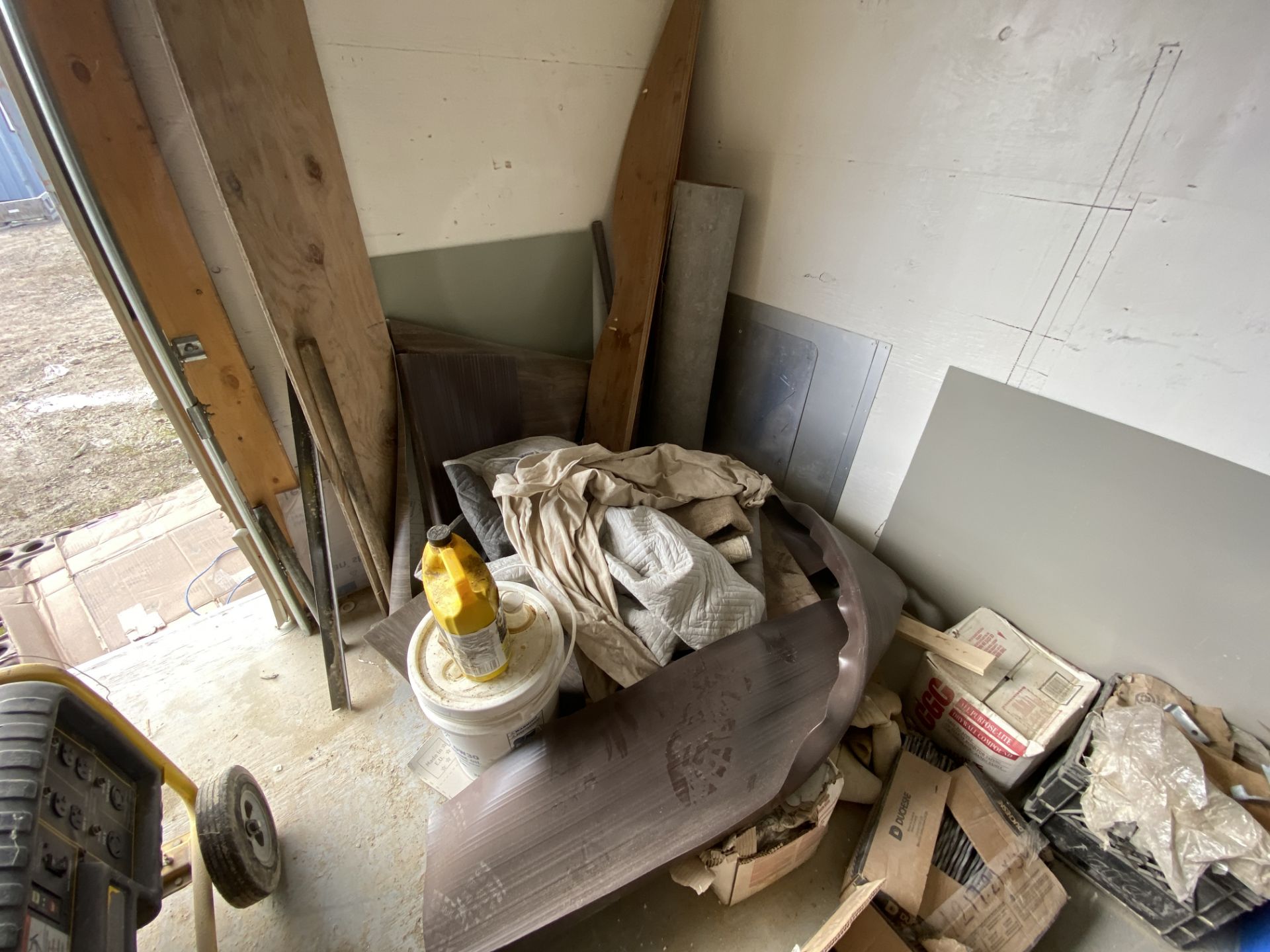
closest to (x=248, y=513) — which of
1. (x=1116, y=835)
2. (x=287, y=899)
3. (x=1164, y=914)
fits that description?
(x=287, y=899)

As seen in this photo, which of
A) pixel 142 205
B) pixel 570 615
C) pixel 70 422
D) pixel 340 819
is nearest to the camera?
pixel 142 205

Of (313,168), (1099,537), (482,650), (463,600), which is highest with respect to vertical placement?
(313,168)

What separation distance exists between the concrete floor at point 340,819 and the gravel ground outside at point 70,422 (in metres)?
1.23

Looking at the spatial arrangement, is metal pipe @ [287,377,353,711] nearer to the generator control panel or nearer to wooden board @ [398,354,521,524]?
wooden board @ [398,354,521,524]

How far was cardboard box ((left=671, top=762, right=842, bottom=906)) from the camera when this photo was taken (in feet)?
3.85

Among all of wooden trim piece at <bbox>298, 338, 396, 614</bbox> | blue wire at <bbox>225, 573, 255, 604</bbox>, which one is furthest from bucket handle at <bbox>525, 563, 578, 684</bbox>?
blue wire at <bbox>225, 573, 255, 604</bbox>

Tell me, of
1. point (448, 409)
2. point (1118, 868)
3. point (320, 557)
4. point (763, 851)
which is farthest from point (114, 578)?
point (1118, 868)

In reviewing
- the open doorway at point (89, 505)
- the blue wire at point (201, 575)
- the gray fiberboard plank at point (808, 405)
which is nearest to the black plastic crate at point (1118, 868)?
the gray fiberboard plank at point (808, 405)

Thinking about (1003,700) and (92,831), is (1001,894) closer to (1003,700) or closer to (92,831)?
(1003,700)

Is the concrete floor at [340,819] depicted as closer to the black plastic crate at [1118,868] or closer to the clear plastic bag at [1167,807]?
the black plastic crate at [1118,868]

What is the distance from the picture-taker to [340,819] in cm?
145

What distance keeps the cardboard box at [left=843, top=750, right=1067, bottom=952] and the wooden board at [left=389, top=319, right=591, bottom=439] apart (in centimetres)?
152

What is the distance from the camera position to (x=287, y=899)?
1.31m

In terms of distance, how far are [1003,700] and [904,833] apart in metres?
0.41
